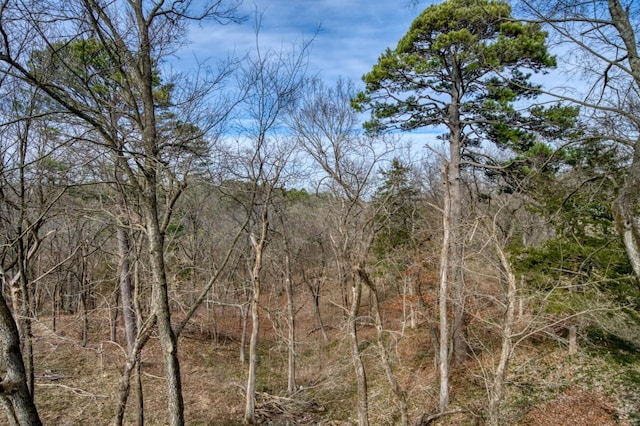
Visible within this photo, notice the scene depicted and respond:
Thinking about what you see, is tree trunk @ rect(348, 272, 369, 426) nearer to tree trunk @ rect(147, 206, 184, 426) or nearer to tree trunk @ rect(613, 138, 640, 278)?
tree trunk @ rect(147, 206, 184, 426)

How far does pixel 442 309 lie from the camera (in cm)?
942

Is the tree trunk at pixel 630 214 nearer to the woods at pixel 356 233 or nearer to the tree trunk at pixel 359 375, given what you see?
the woods at pixel 356 233

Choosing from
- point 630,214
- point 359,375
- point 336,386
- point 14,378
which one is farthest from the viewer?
point 336,386

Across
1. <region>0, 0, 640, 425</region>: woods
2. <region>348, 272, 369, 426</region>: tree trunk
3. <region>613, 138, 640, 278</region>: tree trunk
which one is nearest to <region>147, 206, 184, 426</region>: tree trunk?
<region>0, 0, 640, 425</region>: woods

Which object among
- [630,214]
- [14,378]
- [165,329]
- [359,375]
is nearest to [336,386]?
[359,375]

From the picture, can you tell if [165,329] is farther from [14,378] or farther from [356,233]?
[356,233]

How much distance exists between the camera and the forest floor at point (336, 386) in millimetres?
8312

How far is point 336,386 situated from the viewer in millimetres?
12102

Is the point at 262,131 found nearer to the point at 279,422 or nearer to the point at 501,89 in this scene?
the point at 501,89

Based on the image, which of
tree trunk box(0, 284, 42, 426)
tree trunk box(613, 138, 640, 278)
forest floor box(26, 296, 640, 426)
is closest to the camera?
tree trunk box(0, 284, 42, 426)

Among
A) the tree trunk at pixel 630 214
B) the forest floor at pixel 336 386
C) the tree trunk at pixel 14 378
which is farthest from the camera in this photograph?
the forest floor at pixel 336 386

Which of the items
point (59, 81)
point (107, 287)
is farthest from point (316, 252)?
point (59, 81)

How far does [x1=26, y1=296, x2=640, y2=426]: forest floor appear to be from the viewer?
27.3ft

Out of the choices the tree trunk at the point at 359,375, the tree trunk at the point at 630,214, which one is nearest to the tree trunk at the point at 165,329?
the tree trunk at the point at 359,375
